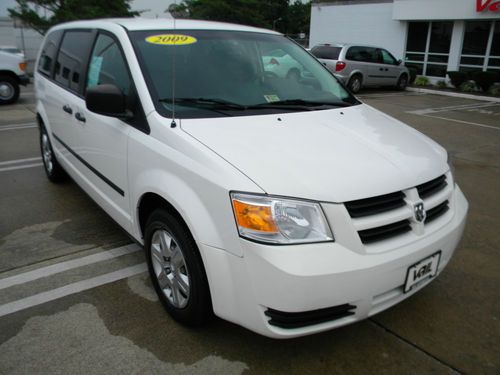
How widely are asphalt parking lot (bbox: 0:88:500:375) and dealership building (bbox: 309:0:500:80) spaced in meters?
14.4

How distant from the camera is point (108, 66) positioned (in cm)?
324

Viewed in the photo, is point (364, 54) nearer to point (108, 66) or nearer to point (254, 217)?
point (108, 66)

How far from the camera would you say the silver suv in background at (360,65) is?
14.3 m

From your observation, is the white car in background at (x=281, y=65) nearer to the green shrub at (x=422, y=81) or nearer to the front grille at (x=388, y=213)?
the front grille at (x=388, y=213)

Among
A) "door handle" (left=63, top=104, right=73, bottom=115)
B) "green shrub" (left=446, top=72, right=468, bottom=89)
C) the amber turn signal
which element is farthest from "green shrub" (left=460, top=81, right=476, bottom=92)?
the amber turn signal

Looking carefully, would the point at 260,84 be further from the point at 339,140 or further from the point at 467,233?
the point at 467,233

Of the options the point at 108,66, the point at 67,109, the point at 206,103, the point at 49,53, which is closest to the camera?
the point at 206,103

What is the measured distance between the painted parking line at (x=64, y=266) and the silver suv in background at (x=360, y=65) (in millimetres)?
11701

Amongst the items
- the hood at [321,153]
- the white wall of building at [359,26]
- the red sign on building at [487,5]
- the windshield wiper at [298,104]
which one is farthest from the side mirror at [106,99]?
the white wall of building at [359,26]

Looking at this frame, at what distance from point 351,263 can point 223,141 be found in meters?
0.91

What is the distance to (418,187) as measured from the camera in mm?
2404

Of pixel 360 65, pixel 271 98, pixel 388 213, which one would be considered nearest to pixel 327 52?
pixel 360 65

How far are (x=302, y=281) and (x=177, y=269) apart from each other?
2.74 feet

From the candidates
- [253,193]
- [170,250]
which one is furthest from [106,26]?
[253,193]
